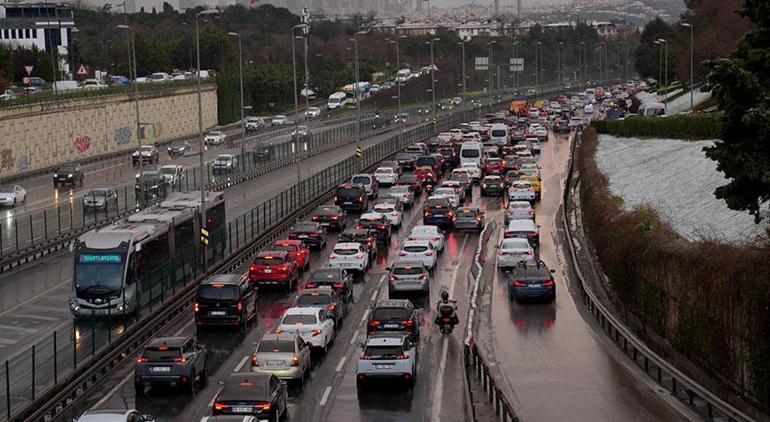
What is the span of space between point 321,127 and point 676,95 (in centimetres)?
3482

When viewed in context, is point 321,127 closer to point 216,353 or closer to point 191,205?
point 191,205

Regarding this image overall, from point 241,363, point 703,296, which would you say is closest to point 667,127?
point 703,296

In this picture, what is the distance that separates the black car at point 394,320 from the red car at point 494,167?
151 feet

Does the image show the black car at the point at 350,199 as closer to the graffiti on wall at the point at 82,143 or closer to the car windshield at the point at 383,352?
the car windshield at the point at 383,352

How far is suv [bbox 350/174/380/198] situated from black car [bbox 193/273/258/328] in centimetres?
3286

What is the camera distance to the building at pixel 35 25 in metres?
157

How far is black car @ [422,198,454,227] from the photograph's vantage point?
6106 cm

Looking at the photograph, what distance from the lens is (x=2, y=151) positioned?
3413 inches

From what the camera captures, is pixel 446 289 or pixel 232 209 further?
pixel 232 209

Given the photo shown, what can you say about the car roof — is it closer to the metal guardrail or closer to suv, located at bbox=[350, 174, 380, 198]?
the metal guardrail

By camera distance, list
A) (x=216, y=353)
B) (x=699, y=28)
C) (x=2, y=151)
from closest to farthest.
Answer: (x=216, y=353), (x=2, y=151), (x=699, y=28)

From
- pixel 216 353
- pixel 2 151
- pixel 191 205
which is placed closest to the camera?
pixel 216 353

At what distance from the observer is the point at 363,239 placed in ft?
173

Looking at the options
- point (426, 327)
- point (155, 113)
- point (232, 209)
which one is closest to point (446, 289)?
point (426, 327)
